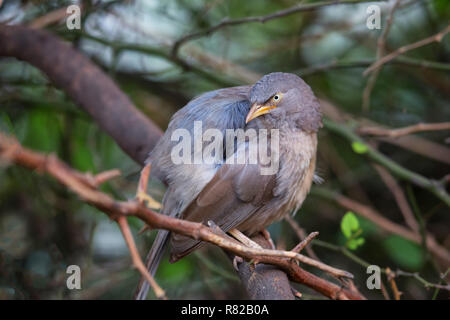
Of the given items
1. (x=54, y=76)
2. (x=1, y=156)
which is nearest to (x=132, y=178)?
(x=54, y=76)

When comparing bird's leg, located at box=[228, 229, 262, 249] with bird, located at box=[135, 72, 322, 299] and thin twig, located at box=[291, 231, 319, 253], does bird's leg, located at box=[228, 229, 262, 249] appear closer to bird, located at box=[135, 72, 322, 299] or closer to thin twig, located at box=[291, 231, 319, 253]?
bird, located at box=[135, 72, 322, 299]

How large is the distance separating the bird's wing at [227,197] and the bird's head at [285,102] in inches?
14.1

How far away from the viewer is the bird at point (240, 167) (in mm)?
3154

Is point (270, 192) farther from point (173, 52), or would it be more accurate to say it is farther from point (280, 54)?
point (280, 54)

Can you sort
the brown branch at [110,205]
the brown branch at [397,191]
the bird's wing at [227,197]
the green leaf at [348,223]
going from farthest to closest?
the brown branch at [397,191] → the bird's wing at [227,197] → the green leaf at [348,223] → the brown branch at [110,205]

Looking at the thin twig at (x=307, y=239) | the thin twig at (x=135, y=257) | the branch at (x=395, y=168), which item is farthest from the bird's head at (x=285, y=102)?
the thin twig at (x=135, y=257)

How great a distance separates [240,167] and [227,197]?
210 mm

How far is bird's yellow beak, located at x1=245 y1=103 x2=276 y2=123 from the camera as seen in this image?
307 cm

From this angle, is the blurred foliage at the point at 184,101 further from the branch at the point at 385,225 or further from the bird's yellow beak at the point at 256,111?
the bird's yellow beak at the point at 256,111

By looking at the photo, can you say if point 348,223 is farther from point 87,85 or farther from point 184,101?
point 184,101

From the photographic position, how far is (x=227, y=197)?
3.18 m

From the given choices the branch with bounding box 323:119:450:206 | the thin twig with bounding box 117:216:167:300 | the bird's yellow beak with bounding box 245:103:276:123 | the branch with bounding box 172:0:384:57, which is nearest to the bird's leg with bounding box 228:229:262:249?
the bird's yellow beak with bounding box 245:103:276:123

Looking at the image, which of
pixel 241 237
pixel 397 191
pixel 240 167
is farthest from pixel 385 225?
pixel 240 167
